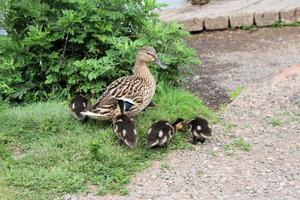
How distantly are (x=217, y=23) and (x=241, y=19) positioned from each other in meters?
0.46

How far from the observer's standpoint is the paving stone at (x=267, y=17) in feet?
36.0

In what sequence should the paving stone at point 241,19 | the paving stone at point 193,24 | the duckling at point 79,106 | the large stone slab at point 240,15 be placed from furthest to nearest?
the paving stone at point 193,24 → the paving stone at point 241,19 → the large stone slab at point 240,15 → the duckling at point 79,106

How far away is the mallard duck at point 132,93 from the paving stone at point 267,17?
5.04m

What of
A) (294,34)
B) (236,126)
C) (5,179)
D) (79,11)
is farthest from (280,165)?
(294,34)

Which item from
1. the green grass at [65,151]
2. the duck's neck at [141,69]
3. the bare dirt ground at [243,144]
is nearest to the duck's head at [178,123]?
the green grass at [65,151]

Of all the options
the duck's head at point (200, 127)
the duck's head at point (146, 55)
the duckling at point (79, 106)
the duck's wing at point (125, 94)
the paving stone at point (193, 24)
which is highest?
the duck's head at point (146, 55)

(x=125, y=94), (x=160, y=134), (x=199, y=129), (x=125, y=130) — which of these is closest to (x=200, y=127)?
(x=199, y=129)

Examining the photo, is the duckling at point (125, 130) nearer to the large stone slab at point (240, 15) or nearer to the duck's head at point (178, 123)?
the duck's head at point (178, 123)

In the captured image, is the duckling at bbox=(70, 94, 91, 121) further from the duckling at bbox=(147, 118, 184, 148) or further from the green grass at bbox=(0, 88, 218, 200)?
the duckling at bbox=(147, 118, 184, 148)

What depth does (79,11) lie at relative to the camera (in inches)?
272

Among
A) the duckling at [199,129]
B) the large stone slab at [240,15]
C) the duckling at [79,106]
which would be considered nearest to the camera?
the duckling at [199,129]

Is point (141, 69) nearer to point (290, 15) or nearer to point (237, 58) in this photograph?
point (237, 58)

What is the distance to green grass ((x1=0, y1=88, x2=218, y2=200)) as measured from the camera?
5.07 metres

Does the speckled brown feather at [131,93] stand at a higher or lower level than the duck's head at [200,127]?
higher
